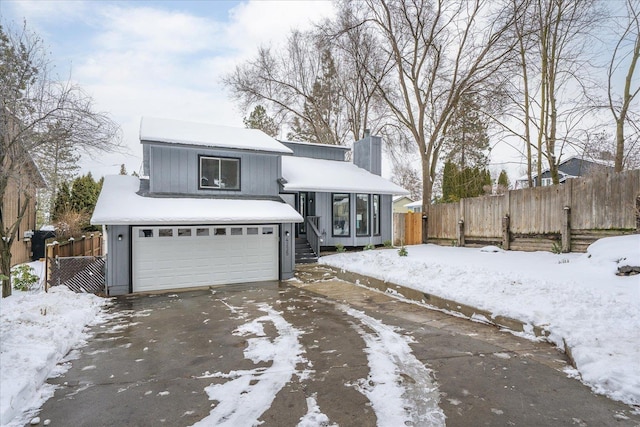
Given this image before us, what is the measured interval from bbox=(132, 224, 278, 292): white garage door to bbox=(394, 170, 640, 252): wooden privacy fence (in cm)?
779

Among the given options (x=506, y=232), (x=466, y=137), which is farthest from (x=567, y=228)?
(x=466, y=137)

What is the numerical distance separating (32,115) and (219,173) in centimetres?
508

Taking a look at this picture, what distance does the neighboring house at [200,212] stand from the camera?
931 centimetres

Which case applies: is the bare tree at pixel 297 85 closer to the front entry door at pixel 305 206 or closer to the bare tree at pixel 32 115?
the front entry door at pixel 305 206

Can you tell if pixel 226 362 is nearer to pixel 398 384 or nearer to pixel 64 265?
pixel 398 384

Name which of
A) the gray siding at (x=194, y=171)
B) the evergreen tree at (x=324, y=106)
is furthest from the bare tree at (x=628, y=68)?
the evergreen tree at (x=324, y=106)

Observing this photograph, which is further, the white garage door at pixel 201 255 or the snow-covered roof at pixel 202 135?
the snow-covered roof at pixel 202 135

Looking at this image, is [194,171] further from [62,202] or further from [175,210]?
[62,202]

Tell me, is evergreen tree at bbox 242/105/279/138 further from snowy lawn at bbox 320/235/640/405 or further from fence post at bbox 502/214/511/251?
snowy lawn at bbox 320/235/640/405

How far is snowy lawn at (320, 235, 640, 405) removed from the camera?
3873 millimetres

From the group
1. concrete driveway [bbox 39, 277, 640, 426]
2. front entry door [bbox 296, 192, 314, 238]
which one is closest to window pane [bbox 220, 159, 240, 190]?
front entry door [bbox 296, 192, 314, 238]

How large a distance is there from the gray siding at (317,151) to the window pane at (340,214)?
3.55 m

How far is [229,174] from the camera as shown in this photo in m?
11.6

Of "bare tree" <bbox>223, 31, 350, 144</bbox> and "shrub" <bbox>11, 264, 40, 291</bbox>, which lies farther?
"bare tree" <bbox>223, 31, 350, 144</bbox>
